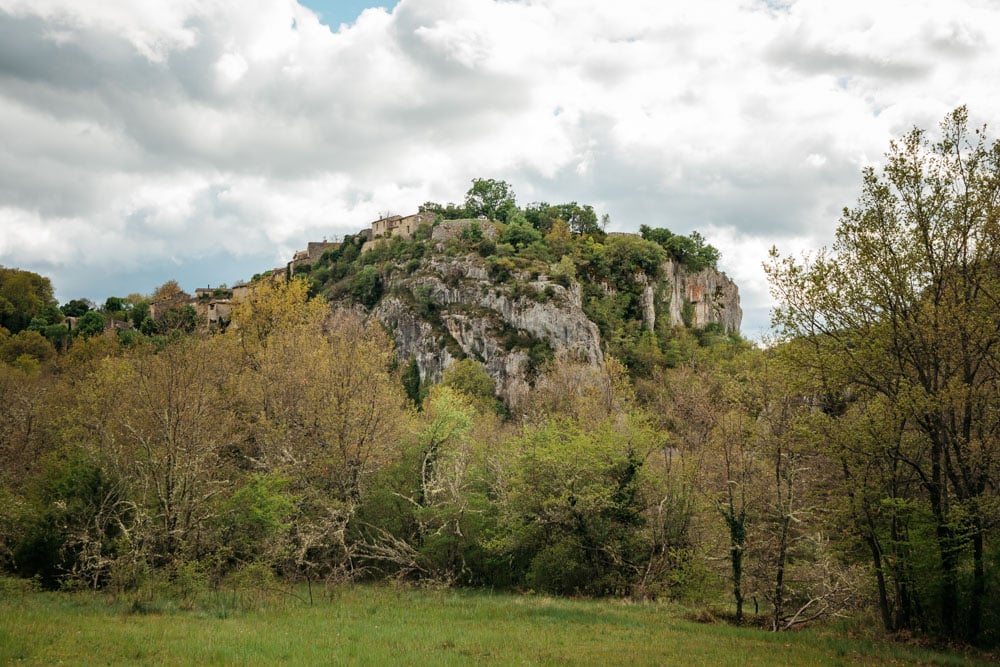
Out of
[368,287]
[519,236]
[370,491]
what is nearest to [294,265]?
[368,287]

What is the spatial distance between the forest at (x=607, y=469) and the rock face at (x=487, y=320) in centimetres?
4180

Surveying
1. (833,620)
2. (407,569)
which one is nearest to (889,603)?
(833,620)

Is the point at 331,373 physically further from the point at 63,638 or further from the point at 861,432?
the point at 861,432

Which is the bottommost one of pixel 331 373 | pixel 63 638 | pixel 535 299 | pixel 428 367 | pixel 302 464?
pixel 63 638

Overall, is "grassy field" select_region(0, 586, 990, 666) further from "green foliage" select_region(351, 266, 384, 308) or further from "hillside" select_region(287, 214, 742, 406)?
"green foliage" select_region(351, 266, 384, 308)

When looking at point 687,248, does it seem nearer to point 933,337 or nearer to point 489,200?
point 489,200

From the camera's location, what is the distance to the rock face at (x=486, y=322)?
289 feet

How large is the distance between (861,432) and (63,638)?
840 inches

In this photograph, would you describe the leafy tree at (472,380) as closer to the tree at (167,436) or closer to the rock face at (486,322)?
the rock face at (486,322)

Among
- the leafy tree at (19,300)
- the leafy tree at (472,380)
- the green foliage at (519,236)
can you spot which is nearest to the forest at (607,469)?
the leafy tree at (472,380)

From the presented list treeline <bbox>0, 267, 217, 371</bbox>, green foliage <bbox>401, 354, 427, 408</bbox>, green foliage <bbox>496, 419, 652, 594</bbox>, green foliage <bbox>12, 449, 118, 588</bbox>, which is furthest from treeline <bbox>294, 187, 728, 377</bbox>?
green foliage <bbox>12, 449, 118, 588</bbox>

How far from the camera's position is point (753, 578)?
76.9 ft

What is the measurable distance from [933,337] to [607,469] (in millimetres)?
13969

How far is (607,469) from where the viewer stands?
28.5 m
